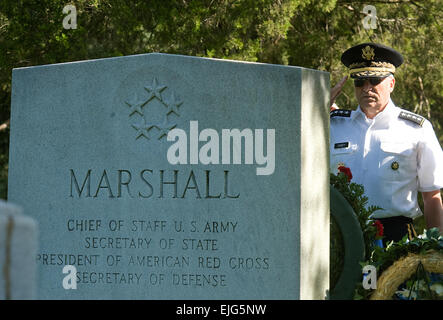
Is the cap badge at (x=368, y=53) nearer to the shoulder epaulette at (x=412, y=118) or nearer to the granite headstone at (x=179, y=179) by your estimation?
the shoulder epaulette at (x=412, y=118)

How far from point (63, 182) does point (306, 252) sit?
4.16 feet

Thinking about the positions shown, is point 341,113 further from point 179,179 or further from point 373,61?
point 179,179

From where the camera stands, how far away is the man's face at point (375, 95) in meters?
5.32

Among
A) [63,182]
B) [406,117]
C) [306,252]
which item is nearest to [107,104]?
[63,182]

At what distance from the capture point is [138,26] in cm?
740

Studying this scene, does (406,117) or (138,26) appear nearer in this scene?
(406,117)

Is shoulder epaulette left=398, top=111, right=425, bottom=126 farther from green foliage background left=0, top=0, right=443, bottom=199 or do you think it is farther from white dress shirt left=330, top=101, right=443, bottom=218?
green foliage background left=0, top=0, right=443, bottom=199

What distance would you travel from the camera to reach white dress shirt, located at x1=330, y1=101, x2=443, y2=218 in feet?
16.6

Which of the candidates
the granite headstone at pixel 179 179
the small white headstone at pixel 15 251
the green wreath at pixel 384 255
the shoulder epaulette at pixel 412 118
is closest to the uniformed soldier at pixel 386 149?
the shoulder epaulette at pixel 412 118

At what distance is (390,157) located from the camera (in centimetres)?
516

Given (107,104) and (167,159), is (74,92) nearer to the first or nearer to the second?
(107,104)
